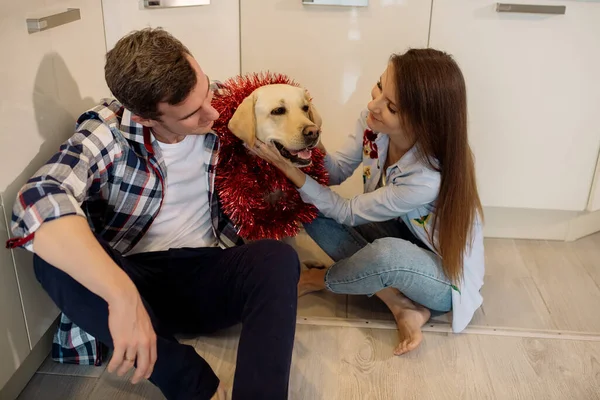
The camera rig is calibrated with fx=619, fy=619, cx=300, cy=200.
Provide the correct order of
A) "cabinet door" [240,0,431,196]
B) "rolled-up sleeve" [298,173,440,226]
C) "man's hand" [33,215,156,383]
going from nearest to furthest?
"man's hand" [33,215,156,383]
"rolled-up sleeve" [298,173,440,226]
"cabinet door" [240,0,431,196]

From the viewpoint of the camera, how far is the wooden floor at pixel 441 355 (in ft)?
4.46

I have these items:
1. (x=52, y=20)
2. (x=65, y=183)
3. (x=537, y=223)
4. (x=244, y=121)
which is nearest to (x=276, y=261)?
(x=244, y=121)

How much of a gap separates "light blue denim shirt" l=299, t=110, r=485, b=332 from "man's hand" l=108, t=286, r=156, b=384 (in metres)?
0.53

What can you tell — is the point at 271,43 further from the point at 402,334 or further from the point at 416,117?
the point at 402,334

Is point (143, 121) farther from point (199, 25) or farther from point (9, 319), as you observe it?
point (199, 25)

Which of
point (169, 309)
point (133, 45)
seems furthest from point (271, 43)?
point (169, 309)

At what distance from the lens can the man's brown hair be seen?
45.5 inches

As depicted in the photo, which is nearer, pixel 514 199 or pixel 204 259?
pixel 204 259

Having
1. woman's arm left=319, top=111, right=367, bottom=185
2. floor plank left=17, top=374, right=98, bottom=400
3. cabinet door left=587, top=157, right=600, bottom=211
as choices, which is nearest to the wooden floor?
floor plank left=17, top=374, right=98, bottom=400

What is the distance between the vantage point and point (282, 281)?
123cm

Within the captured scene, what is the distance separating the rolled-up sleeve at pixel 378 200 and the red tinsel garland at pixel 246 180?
0.06m

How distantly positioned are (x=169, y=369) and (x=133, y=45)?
24.4 inches

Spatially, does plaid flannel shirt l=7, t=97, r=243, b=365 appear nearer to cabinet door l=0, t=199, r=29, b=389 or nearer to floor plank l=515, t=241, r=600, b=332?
cabinet door l=0, t=199, r=29, b=389

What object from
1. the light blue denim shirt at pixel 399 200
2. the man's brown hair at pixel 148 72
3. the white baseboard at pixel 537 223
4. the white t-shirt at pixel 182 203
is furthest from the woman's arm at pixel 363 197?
the white baseboard at pixel 537 223
